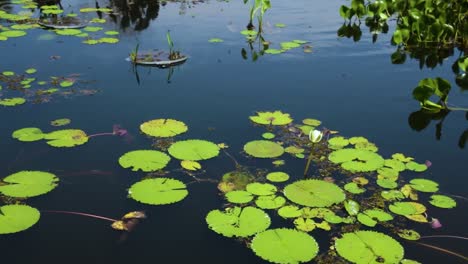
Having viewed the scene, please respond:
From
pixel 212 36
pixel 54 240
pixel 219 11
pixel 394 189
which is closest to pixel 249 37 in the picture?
pixel 212 36

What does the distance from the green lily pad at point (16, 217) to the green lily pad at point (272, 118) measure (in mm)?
2014

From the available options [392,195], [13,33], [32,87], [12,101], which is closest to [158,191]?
[392,195]

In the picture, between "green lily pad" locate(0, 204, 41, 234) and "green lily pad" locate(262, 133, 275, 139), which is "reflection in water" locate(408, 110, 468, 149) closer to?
"green lily pad" locate(262, 133, 275, 139)

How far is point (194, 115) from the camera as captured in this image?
4191 millimetres

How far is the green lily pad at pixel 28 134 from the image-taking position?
12.0ft

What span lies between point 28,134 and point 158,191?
1.45m

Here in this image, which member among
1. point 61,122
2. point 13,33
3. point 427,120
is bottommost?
point 427,120

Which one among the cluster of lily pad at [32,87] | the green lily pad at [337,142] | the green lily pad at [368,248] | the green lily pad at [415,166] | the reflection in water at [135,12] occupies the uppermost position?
the reflection in water at [135,12]

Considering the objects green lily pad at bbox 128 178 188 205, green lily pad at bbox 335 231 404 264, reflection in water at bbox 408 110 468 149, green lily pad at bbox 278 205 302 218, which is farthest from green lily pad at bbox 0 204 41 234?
reflection in water at bbox 408 110 468 149

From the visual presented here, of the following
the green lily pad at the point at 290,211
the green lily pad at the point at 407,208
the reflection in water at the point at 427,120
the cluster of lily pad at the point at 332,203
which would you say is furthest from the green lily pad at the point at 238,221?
the reflection in water at the point at 427,120

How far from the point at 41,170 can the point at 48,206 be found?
467mm

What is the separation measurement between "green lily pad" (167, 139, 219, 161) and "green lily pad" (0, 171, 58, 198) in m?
0.88

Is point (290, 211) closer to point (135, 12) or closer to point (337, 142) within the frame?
point (337, 142)

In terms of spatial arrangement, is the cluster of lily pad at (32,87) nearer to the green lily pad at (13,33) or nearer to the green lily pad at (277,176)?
the green lily pad at (13,33)
